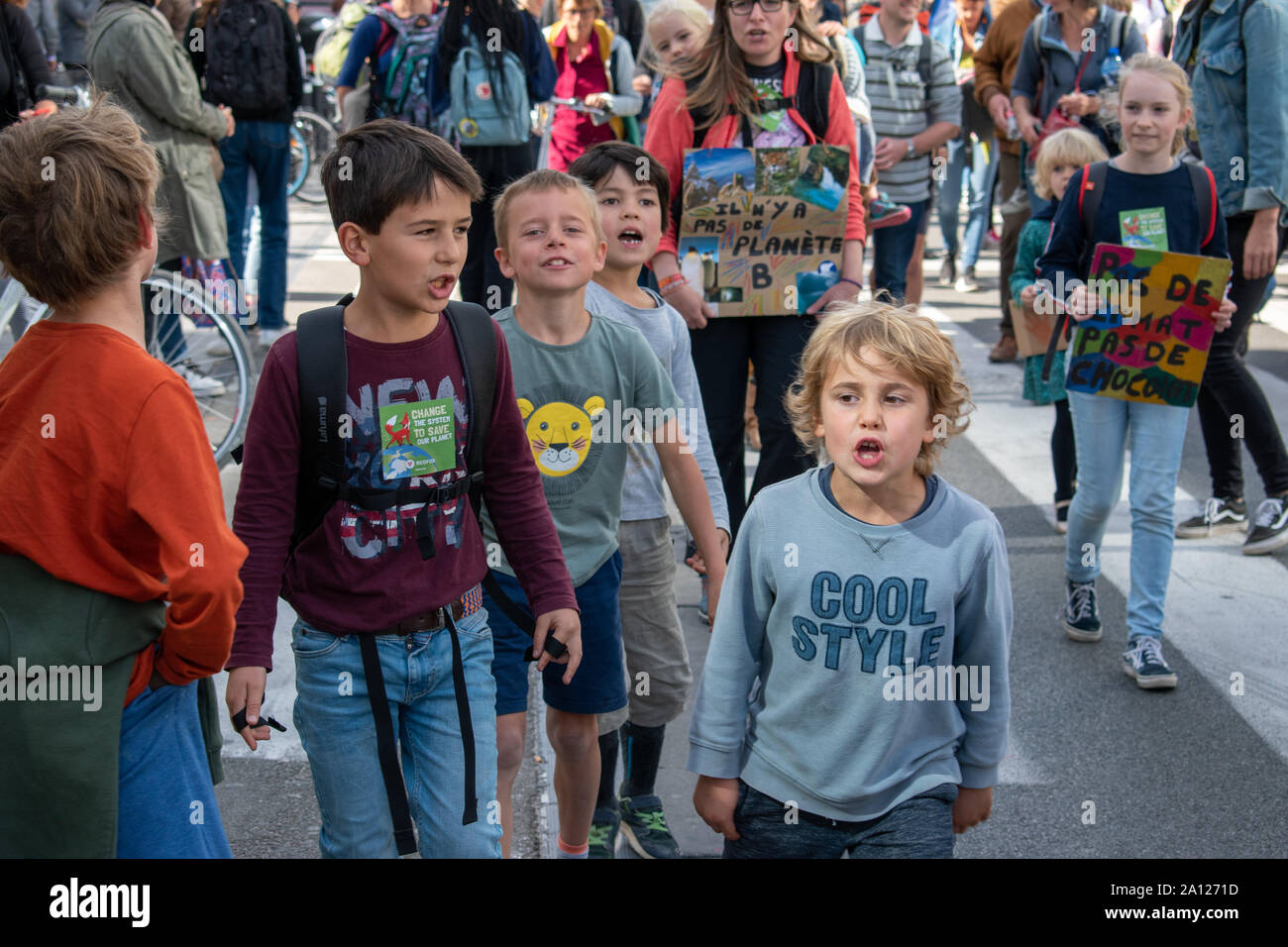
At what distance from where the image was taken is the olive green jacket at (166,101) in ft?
25.1

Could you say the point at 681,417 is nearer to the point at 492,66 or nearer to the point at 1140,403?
the point at 1140,403

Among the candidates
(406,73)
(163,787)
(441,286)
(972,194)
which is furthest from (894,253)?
(163,787)

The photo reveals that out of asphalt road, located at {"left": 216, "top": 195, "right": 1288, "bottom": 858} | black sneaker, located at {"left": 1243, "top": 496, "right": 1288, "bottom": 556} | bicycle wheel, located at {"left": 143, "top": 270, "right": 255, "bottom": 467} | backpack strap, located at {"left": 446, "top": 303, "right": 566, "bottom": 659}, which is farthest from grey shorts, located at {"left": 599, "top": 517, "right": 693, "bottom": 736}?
black sneaker, located at {"left": 1243, "top": 496, "right": 1288, "bottom": 556}

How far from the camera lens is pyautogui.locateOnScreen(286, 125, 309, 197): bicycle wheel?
16.2 m

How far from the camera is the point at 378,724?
2750 millimetres

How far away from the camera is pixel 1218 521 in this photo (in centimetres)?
661

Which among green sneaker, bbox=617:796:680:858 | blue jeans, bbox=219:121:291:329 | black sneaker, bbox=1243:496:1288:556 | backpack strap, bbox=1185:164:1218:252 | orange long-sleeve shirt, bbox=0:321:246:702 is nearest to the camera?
orange long-sleeve shirt, bbox=0:321:246:702

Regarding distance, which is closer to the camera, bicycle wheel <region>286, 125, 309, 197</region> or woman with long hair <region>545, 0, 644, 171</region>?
woman with long hair <region>545, 0, 644, 171</region>

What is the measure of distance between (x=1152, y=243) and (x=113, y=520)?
155 inches

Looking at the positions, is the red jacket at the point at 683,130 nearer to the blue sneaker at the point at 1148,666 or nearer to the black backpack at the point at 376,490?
the blue sneaker at the point at 1148,666

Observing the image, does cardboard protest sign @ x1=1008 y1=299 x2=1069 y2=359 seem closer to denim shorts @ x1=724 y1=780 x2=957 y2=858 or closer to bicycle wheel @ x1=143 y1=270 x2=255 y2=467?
bicycle wheel @ x1=143 y1=270 x2=255 y2=467

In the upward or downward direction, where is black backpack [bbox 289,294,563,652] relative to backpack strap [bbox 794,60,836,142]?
downward

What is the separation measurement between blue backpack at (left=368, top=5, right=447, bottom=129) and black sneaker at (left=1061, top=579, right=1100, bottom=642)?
15.2ft

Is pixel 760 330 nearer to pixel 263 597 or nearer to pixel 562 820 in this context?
pixel 562 820
